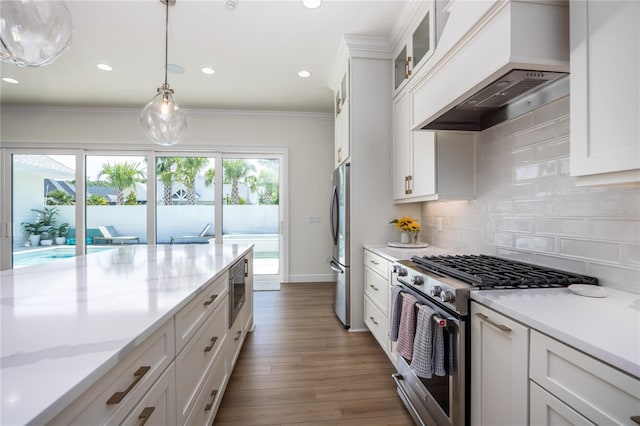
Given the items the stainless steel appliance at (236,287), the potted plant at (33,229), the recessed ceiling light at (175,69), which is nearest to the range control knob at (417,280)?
the stainless steel appliance at (236,287)

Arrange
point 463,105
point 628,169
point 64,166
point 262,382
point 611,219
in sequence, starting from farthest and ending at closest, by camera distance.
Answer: point 64,166 < point 262,382 < point 463,105 < point 611,219 < point 628,169

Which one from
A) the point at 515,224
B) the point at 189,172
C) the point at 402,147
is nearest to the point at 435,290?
the point at 515,224

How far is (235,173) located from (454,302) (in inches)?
172

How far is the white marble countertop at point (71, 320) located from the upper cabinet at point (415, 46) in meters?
2.28

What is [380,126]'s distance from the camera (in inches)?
114

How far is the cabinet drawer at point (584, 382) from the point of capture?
25.7 inches

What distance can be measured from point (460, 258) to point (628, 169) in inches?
41.3

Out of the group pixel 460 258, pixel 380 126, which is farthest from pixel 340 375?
pixel 380 126

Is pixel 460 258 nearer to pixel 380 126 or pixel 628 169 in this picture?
pixel 628 169

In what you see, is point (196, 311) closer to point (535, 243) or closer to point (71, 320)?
point (71, 320)

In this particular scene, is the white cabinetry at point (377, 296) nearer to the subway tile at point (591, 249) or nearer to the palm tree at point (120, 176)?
the subway tile at point (591, 249)

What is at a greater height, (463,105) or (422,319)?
(463,105)

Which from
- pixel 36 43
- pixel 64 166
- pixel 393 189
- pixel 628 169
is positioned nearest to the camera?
pixel 628 169

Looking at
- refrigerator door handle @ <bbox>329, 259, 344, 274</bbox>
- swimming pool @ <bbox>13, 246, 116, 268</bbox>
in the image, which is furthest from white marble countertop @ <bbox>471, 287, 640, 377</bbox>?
swimming pool @ <bbox>13, 246, 116, 268</bbox>
